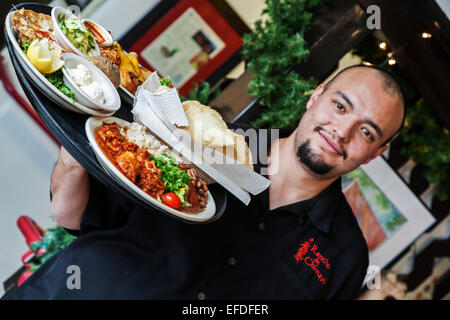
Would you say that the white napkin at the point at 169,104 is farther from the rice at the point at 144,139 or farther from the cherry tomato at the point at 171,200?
the cherry tomato at the point at 171,200

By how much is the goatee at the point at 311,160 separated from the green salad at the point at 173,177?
0.85m

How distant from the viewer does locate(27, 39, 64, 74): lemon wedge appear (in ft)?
3.59

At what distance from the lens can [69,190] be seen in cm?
168

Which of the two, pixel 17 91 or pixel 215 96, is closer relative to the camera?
pixel 215 96

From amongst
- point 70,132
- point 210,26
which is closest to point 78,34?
point 70,132

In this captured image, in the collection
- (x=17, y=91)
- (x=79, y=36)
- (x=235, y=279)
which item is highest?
(x=17, y=91)

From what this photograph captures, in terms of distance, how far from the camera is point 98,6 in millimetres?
3486

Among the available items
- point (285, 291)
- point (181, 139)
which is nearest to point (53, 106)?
point (181, 139)

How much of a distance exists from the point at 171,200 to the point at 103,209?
0.84 meters

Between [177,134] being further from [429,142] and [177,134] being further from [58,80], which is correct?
[429,142]

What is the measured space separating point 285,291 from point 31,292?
1263 millimetres

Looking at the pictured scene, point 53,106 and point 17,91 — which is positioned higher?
point 17,91

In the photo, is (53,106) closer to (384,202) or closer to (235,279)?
(235,279)

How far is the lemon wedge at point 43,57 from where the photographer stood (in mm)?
1095
